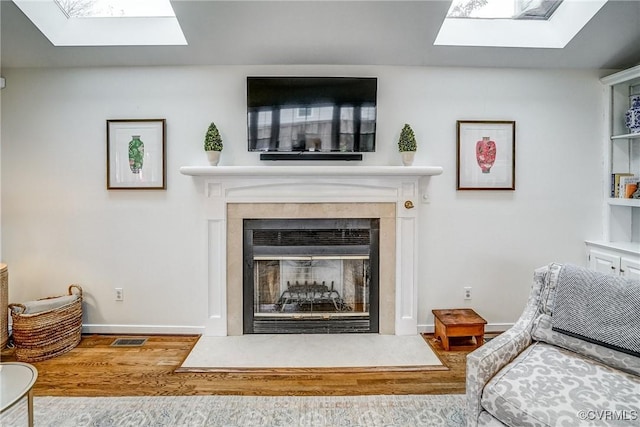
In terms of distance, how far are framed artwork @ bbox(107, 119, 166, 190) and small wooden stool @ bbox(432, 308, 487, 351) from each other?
2589 millimetres

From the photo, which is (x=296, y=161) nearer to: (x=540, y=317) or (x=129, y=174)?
(x=129, y=174)

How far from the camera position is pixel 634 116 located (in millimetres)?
2682

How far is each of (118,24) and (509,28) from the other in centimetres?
313

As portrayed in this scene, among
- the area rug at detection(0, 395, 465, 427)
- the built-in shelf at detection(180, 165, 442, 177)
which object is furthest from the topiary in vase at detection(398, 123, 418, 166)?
the area rug at detection(0, 395, 465, 427)

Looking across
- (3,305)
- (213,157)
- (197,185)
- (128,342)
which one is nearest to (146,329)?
(128,342)

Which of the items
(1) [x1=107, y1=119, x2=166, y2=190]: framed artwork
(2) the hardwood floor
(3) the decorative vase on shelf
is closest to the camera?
(2) the hardwood floor

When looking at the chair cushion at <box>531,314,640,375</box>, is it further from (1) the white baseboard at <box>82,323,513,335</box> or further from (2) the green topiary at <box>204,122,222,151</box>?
(2) the green topiary at <box>204,122,222,151</box>

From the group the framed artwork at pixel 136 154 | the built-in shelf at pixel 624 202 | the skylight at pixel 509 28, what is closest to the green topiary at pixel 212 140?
the framed artwork at pixel 136 154

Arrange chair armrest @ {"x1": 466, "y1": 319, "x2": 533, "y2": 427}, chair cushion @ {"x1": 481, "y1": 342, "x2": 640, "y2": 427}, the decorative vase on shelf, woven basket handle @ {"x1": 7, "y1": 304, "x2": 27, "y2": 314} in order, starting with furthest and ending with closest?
the decorative vase on shelf < woven basket handle @ {"x1": 7, "y1": 304, "x2": 27, "y2": 314} < chair armrest @ {"x1": 466, "y1": 319, "x2": 533, "y2": 427} < chair cushion @ {"x1": 481, "y1": 342, "x2": 640, "y2": 427}

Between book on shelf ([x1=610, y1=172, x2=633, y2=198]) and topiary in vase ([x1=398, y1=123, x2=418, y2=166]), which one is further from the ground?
topiary in vase ([x1=398, y1=123, x2=418, y2=166])

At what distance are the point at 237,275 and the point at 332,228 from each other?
91 cm

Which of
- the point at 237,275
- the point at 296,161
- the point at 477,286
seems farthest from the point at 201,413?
the point at 477,286

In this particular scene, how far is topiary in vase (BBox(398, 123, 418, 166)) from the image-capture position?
268cm

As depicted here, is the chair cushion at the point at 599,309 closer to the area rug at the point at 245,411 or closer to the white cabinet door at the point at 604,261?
the area rug at the point at 245,411
